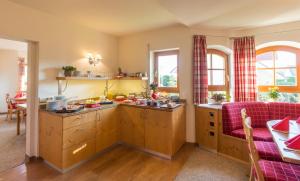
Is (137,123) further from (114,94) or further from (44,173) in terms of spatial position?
(44,173)

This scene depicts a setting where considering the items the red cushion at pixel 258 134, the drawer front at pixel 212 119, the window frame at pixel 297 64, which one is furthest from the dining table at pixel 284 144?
the window frame at pixel 297 64

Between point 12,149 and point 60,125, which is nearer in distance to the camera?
point 60,125

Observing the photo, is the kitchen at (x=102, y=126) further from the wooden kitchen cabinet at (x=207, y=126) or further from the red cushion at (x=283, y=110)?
the red cushion at (x=283, y=110)

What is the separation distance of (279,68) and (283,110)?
999mm

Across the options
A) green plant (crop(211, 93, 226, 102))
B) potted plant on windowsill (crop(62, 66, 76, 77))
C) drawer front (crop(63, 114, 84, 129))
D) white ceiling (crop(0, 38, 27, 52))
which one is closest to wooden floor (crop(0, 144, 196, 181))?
drawer front (crop(63, 114, 84, 129))

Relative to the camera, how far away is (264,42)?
314cm

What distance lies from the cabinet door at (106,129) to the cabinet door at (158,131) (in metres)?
0.66

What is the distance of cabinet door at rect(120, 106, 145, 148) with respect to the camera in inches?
118

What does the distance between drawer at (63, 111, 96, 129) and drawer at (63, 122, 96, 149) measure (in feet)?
0.17

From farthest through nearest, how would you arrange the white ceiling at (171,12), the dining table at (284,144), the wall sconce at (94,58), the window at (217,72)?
the window at (217,72)
the wall sconce at (94,58)
the white ceiling at (171,12)
the dining table at (284,144)

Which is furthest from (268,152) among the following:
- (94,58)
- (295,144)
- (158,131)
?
(94,58)

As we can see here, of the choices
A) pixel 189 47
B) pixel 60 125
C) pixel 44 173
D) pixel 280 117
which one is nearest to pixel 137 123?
pixel 60 125

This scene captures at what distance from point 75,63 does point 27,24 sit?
37.1 inches

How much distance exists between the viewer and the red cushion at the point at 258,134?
2344 millimetres
